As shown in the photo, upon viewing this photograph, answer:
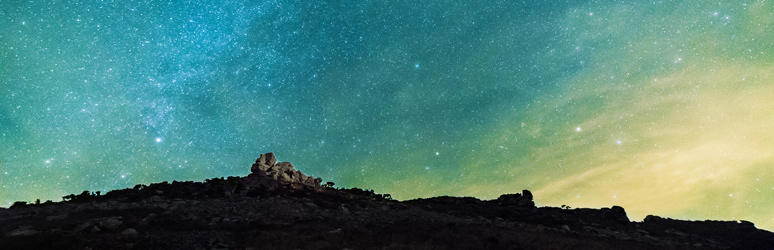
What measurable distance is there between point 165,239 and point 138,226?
254 cm

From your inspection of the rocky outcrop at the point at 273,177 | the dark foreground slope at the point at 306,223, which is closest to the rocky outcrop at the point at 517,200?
the dark foreground slope at the point at 306,223

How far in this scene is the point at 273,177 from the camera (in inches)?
993

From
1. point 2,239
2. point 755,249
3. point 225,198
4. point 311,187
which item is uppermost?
point 311,187

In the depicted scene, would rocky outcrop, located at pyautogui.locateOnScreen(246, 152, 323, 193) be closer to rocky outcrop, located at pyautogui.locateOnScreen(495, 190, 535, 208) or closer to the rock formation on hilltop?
the rock formation on hilltop

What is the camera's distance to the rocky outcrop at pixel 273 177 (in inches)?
948

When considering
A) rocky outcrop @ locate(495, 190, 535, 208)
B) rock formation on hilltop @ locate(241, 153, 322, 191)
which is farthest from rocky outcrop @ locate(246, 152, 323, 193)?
rocky outcrop @ locate(495, 190, 535, 208)

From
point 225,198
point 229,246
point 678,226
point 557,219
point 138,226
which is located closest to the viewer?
point 229,246

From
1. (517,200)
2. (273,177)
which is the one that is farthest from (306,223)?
(517,200)

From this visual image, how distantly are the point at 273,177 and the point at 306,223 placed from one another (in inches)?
330

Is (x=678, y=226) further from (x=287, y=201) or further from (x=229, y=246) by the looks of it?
(x=229, y=246)

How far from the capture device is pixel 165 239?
1396 centimetres

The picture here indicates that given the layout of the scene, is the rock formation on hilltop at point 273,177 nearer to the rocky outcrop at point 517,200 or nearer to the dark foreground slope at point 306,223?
the dark foreground slope at point 306,223

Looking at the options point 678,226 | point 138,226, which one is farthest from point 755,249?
point 138,226

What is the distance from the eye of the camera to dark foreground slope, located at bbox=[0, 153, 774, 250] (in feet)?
46.0
